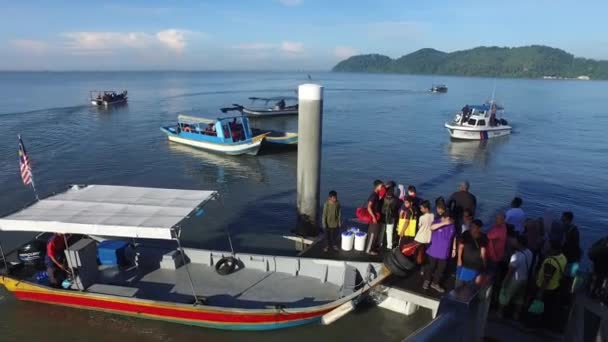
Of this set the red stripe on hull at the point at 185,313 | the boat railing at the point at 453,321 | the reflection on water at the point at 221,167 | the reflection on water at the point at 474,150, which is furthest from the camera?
the reflection on water at the point at 474,150

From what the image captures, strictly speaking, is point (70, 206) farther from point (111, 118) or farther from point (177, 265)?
point (111, 118)

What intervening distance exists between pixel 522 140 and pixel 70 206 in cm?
3857

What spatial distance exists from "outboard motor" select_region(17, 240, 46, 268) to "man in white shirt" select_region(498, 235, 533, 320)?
1115 centimetres

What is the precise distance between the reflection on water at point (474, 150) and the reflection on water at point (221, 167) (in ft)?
50.1

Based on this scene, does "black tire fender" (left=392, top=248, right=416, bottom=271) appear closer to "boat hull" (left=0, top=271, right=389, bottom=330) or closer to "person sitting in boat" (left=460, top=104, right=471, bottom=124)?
"boat hull" (left=0, top=271, right=389, bottom=330)

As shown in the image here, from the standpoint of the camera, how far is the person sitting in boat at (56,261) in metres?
9.00

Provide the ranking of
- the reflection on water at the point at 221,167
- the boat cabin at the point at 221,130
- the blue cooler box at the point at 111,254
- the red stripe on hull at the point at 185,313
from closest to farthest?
the red stripe on hull at the point at 185,313 → the blue cooler box at the point at 111,254 → the reflection on water at the point at 221,167 → the boat cabin at the point at 221,130

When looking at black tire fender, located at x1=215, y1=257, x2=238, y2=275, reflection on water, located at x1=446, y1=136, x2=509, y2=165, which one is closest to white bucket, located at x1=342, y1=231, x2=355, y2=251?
black tire fender, located at x1=215, y1=257, x2=238, y2=275

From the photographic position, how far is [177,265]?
10.2m

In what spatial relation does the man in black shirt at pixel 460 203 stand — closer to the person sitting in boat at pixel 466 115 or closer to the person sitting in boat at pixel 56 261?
the person sitting in boat at pixel 56 261

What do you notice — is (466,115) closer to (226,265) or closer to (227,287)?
(226,265)

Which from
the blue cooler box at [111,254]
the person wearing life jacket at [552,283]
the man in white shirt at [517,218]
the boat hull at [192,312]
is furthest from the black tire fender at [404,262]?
the blue cooler box at [111,254]

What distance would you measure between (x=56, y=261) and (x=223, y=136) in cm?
1964

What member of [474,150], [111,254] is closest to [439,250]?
[111,254]
